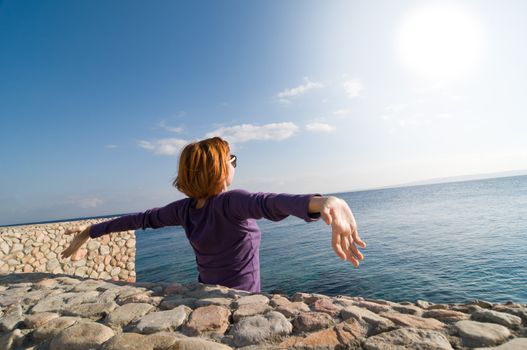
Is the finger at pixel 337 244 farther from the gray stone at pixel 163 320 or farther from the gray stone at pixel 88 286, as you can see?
the gray stone at pixel 88 286

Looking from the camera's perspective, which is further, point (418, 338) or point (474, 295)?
point (474, 295)

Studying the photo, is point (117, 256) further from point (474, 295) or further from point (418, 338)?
point (474, 295)

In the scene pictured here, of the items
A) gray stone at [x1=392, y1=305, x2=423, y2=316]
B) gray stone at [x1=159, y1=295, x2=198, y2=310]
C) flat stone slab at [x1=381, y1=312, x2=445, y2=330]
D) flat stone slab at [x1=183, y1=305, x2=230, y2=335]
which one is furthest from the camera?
gray stone at [x1=159, y1=295, x2=198, y2=310]

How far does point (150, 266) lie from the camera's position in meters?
20.5

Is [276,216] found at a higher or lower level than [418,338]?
higher

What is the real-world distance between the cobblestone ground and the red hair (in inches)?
39.2

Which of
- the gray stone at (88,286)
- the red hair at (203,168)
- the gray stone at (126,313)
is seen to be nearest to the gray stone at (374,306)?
the red hair at (203,168)

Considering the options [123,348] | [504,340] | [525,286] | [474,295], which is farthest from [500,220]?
[123,348]

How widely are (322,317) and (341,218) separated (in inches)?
30.6

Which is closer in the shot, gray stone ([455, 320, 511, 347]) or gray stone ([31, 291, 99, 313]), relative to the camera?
gray stone ([455, 320, 511, 347])

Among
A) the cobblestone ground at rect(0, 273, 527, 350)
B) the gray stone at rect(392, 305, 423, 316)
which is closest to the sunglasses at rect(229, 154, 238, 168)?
the cobblestone ground at rect(0, 273, 527, 350)

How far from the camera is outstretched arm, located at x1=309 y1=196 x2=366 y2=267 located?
63.4 inches

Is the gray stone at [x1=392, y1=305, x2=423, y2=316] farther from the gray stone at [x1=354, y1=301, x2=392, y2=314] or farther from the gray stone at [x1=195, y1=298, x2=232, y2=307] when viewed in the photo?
the gray stone at [x1=195, y1=298, x2=232, y2=307]

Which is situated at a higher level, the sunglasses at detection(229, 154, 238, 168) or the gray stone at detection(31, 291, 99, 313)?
the sunglasses at detection(229, 154, 238, 168)
